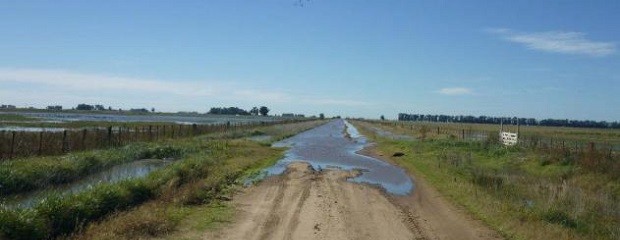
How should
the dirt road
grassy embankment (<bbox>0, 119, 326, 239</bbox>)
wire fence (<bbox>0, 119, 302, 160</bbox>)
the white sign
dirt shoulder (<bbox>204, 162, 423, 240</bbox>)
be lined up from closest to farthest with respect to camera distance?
grassy embankment (<bbox>0, 119, 326, 239</bbox>)
dirt shoulder (<bbox>204, 162, 423, 240</bbox>)
the dirt road
wire fence (<bbox>0, 119, 302, 160</bbox>)
the white sign

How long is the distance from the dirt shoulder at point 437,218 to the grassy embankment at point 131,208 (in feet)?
16.8

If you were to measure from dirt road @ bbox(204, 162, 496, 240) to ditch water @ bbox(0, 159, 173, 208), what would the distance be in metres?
4.72

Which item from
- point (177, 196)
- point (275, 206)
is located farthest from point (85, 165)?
point (275, 206)

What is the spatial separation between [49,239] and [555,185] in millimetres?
18790

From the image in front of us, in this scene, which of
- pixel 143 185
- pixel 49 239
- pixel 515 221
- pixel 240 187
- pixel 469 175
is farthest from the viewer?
pixel 469 175

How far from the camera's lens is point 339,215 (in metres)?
15.4

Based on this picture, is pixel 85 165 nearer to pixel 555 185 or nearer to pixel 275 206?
pixel 275 206

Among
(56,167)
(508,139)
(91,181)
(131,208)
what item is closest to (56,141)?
(56,167)

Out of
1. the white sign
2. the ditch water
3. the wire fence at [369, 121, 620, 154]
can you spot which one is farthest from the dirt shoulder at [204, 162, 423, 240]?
the white sign

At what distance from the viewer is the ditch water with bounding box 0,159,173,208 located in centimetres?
1655

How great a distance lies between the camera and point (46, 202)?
39.9 ft

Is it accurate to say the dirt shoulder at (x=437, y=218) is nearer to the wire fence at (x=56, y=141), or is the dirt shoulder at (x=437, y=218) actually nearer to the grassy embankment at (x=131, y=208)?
the grassy embankment at (x=131, y=208)

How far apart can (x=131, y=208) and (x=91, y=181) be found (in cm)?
741

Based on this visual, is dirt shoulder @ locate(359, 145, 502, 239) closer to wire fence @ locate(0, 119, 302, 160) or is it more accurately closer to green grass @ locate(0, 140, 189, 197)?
green grass @ locate(0, 140, 189, 197)
